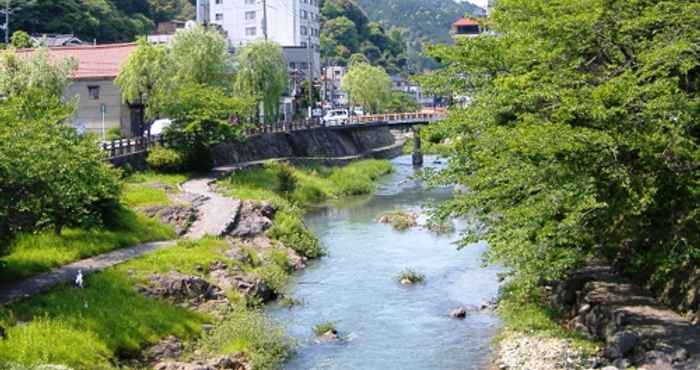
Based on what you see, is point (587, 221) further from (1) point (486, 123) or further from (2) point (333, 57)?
(2) point (333, 57)

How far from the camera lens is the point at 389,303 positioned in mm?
27172

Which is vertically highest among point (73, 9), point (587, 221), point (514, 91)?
point (73, 9)

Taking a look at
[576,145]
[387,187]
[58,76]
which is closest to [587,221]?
[576,145]

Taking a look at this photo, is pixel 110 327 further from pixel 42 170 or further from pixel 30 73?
pixel 30 73

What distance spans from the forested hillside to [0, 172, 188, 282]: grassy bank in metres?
49.6

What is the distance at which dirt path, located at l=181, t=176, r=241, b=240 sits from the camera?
33469 millimetres

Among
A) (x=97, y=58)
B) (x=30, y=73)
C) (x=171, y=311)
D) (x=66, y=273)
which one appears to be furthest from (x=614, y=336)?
(x=97, y=58)

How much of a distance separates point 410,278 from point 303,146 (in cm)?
3712

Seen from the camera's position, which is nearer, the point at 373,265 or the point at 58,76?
the point at 373,265

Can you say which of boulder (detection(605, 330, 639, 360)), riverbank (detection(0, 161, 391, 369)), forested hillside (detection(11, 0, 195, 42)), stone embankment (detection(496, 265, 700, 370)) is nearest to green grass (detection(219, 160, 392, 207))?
riverbank (detection(0, 161, 391, 369))

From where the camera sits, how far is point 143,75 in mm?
48344

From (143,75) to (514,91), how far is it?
3122cm

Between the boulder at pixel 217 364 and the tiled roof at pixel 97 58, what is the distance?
3563 centimetres

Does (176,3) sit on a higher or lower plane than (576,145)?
higher
